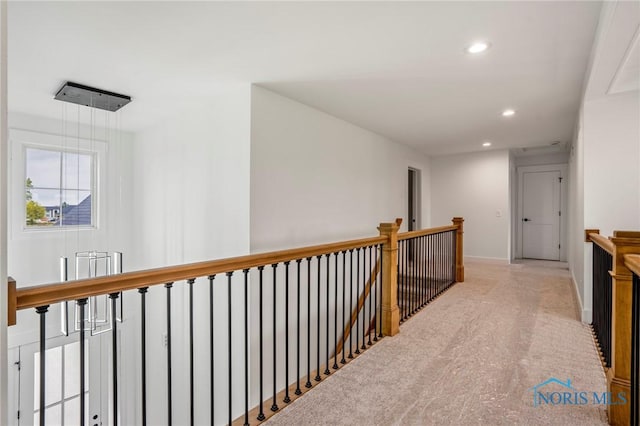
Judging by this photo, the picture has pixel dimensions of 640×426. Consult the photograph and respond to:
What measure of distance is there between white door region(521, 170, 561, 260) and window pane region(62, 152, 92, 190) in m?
8.36

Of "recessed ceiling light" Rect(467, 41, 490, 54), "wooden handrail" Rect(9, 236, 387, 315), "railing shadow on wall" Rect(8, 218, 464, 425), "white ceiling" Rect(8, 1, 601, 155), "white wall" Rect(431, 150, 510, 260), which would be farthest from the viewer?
"white wall" Rect(431, 150, 510, 260)

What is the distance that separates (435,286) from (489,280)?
4.34 ft

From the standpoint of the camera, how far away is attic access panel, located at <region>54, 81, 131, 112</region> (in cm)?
312

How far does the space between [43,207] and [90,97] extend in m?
1.70

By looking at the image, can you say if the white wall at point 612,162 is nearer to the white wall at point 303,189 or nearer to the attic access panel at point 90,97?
the white wall at point 303,189

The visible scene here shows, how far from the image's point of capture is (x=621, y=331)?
169 centimetres

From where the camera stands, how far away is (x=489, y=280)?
16.7 ft

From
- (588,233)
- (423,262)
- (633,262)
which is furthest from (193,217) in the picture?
(588,233)

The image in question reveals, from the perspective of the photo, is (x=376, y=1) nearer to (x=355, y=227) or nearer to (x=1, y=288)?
(x=1, y=288)

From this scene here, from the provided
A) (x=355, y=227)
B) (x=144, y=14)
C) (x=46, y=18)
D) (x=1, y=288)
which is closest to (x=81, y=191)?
(x=46, y=18)

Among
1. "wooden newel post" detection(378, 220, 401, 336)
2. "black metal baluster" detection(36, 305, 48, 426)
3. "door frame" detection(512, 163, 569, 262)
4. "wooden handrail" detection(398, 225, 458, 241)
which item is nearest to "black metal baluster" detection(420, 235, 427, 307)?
"wooden handrail" detection(398, 225, 458, 241)

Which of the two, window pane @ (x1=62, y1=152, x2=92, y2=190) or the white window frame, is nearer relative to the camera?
the white window frame

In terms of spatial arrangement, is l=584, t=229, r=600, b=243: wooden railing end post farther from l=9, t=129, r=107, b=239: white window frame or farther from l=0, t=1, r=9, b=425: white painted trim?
l=9, t=129, r=107, b=239: white window frame

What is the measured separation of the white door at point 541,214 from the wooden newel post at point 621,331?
6.40m
